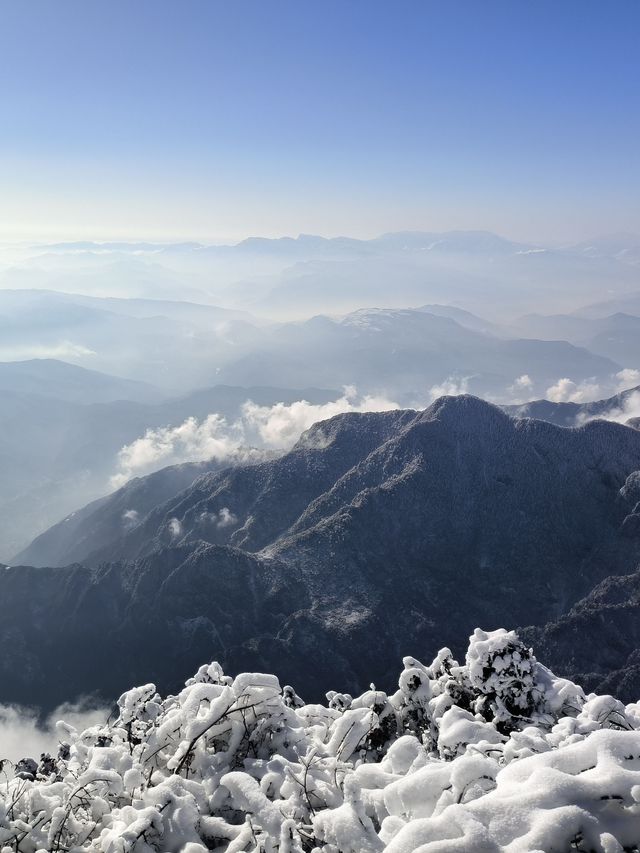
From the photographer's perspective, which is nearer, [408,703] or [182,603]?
[408,703]

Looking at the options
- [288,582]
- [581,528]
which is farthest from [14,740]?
[581,528]

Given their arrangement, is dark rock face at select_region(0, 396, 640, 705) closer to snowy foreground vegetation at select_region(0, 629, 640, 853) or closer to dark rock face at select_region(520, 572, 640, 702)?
dark rock face at select_region(520, 572, 640, 702)

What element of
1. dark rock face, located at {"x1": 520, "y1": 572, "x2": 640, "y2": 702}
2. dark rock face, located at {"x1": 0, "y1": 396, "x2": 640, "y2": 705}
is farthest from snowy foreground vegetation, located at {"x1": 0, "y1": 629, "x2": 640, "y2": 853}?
dark rock face, located at {"x1": 0, "y1": 396, "x2": 640, "y2": 705}

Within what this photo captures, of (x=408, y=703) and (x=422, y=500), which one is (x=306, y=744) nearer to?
(x=408, y=703)

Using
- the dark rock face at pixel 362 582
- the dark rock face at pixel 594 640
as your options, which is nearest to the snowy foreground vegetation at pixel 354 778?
the dark rock face at pixel 594 640

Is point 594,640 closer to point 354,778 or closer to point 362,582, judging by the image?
point 362,582

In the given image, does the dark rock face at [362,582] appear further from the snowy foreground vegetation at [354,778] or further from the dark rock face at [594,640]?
the snowy foreground vegetation at [354,778]

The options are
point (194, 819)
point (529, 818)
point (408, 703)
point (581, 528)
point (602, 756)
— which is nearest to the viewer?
point (529, 818)
